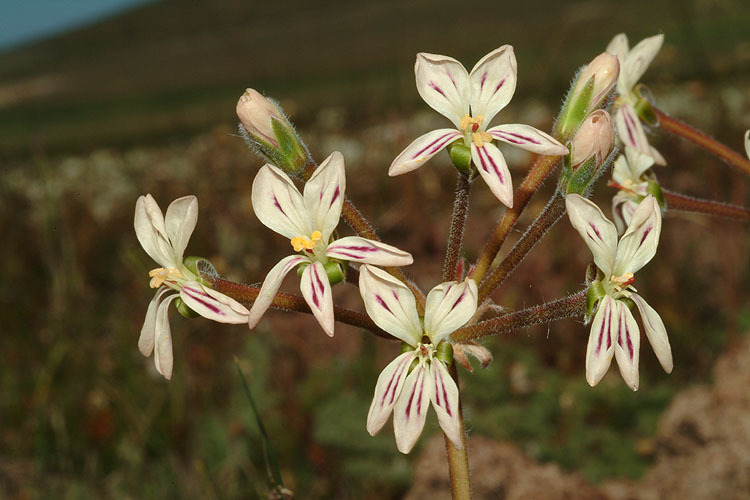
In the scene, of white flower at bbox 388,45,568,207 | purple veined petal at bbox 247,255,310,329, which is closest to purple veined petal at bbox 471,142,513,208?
white flower at bbox 388,45,568,207

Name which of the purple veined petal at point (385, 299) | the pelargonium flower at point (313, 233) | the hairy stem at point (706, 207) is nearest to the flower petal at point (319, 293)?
the pelargonium flower at point (313, 233)

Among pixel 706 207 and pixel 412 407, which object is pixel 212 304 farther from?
pixel 706 207

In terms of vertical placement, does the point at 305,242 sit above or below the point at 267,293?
above

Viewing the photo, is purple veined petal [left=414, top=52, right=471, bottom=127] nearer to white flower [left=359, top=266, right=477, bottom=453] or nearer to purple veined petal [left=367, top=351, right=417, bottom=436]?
white flower [left=359, top=266, right=477, bottom=453]

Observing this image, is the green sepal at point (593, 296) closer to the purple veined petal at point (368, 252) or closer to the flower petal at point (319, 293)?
the purple veined petal at point (368, 252)

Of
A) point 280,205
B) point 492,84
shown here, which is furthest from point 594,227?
point 280,205

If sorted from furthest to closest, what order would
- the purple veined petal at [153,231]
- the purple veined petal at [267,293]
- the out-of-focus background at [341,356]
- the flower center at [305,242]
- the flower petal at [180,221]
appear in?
1. the out-of-focus background at [341,356]
2. the purple veined petal at [153,231]
3. the flower petal at [180,221]
4. the flower center at [305,242]
5. the purple veined petal at [267,293]
